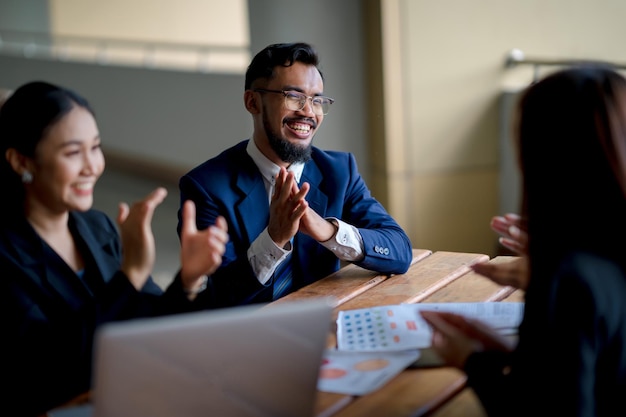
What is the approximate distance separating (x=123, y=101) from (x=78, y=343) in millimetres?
5044

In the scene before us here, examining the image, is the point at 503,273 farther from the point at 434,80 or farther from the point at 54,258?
the point at 434,80

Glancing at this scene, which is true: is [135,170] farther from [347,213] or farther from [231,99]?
[347,213]

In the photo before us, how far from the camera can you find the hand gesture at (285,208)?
1692 mm

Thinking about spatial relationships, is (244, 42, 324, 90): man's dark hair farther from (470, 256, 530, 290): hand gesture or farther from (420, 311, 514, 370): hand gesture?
(420, 311, 514, 370): hand gesture

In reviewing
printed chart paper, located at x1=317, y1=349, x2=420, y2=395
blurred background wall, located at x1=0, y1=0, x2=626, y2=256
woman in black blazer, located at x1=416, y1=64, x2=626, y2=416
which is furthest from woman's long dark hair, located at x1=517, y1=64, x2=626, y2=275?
blurred background wall, located at x1=0, y1=0, x2=626, y2=256

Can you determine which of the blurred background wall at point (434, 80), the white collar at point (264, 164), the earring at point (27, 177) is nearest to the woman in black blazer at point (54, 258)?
the earring at point (27, 177)

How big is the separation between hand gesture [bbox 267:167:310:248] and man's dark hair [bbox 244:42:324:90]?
44cm

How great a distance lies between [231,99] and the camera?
5.29 metres

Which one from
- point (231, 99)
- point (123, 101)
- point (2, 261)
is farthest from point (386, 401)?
point (123, 101)

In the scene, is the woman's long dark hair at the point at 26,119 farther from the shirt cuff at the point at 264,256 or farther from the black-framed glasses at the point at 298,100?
the black-framed glasses at the point at 298,100

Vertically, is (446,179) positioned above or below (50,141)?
below

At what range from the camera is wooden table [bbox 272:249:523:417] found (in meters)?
1.13

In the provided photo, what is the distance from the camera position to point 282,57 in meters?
2.00

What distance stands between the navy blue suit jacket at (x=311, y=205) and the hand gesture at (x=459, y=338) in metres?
0.64
